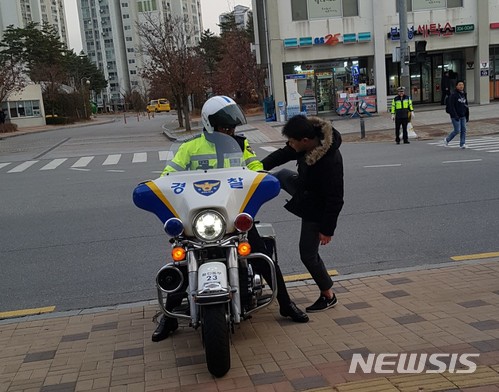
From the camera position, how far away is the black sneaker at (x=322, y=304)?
500 centimetres

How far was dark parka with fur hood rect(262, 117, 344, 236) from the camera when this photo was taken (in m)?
4.64

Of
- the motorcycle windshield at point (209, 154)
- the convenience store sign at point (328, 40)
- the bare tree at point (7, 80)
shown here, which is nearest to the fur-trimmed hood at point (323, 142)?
the motorcycle windshield at point (209, 154)

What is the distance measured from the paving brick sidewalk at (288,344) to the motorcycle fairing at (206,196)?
103 cm

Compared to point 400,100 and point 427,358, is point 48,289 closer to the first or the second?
point 427,358

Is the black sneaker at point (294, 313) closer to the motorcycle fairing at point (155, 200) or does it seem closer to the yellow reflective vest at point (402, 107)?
the motorcycle fairing at point (155, 200)

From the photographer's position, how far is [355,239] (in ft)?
24.7

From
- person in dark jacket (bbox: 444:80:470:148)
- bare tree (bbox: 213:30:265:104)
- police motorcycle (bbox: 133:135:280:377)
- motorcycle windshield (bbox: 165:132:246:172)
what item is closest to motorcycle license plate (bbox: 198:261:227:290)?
police motorcycle (bbox: 133:135:280:377)

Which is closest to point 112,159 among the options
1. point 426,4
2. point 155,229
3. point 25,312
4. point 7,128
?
point 155,229

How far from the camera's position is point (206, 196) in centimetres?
390

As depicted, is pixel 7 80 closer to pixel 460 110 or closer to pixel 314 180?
pixel 460 110

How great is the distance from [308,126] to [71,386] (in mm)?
2629

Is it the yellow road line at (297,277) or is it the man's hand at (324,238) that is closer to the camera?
the man's hand at (324,238)

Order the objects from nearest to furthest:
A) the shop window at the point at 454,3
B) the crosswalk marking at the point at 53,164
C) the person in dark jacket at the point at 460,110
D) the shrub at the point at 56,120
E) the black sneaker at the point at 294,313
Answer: the black sneaker at the point at 294,313 < the person in dark jacket at the point at 460,110 < the crosswalk marking at the point at 53,164 < the shop window at the point at 454,3 < the shrub at the point at 56,120

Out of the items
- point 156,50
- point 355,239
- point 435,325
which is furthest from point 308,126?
point 156,50
